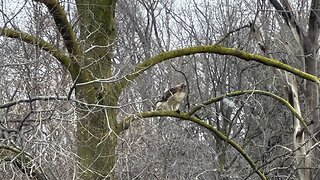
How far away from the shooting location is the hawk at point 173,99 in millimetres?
8922

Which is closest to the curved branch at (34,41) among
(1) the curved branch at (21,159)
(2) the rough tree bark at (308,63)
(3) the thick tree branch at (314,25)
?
(1) the curved branch at (21,159)

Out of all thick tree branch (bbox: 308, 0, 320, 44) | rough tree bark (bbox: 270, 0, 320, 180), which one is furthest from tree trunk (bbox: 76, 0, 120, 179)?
thick tree branch (bbox: 308, 0, 320, 44)

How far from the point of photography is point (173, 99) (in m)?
8.95

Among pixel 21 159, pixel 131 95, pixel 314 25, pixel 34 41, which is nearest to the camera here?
pixel 21 159

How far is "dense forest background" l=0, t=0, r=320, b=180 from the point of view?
669 cm

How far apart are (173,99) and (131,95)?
3711mm

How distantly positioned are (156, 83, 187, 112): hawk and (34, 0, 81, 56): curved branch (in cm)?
203

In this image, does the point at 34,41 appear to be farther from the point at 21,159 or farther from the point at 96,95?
the point at 21,159

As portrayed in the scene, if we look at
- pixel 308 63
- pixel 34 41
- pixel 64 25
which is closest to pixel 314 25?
pixel 308 63

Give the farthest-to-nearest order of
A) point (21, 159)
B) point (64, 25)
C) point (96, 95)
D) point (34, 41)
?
point (96, 95)
point (64, 25)
point (34, 41)
point (21, 159)

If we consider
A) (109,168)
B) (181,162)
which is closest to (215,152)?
(181,162)

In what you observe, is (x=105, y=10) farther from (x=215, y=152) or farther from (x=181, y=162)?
(x=215, y=152)

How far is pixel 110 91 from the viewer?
7578mm

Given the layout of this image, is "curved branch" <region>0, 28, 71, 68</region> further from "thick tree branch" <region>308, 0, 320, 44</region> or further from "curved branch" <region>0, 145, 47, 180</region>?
"thick tree branch" <region>308, 0, 320, 44</region>
